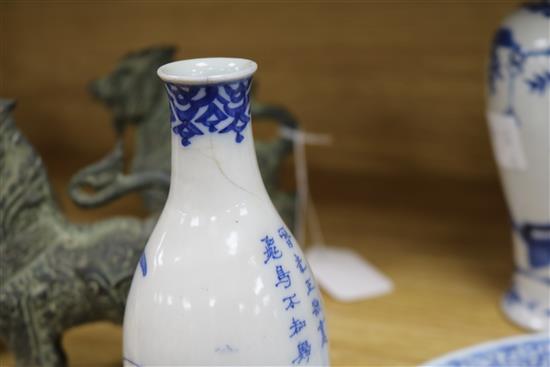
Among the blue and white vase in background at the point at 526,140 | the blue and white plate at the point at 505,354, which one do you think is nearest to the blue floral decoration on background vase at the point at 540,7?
the blue and white vase in background at the point at 526,140

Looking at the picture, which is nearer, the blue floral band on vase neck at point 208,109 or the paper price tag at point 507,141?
the blue floral band on vase neck at point 208,109

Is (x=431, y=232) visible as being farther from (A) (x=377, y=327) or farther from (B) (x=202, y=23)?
(B) (x=202, y=23)

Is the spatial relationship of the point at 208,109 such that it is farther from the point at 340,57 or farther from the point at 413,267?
the point at 340,57

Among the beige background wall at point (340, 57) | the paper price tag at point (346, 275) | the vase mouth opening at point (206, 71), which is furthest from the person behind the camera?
the beige background wall at point (340, 57)

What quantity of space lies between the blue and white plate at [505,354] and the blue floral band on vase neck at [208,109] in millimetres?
338

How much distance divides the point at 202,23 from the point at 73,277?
721 millimetres

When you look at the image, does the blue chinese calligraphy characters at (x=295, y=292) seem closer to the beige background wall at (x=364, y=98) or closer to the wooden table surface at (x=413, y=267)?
the wooden table surface at (x=413, y=267)

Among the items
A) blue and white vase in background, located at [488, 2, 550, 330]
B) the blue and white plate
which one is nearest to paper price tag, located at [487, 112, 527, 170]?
blue and white vase in background, located at [488, 2, 550, 330]

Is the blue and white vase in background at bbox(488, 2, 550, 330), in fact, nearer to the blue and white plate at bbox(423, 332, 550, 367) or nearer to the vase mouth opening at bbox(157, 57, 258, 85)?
the blue and white plate at bbox(423, 332, 550, 367)

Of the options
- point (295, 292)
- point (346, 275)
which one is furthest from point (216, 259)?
point (346, 275)

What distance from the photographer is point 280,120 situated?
984 millimetres

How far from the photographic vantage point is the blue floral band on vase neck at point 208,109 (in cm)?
50

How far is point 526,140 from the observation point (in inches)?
30.4

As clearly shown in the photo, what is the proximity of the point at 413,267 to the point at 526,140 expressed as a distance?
25 centimetres
